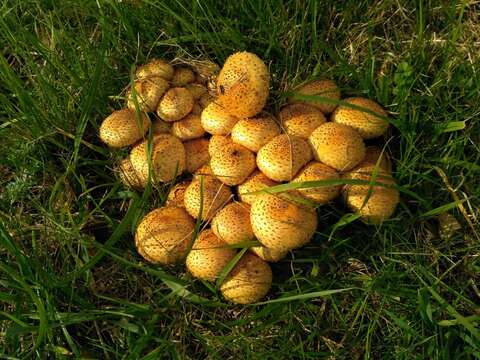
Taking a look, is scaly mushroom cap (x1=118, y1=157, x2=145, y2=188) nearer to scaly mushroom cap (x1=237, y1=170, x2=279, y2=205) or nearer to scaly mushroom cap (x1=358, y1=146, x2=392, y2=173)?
scaly mushroom cap (x1=237, y1=170, x2=279, y2=205)

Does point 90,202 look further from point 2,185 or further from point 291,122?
point 291,122

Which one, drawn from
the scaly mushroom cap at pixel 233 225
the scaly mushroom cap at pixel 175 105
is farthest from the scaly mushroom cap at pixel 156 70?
the scaly mushroom cap at pixel 233 225

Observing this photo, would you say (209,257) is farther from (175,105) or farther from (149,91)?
(149,91)

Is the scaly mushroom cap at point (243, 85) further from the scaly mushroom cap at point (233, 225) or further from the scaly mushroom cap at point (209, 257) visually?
the scaly mushroom cap at point (209, 257)

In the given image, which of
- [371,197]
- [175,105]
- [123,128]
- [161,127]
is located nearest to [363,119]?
[371,197]

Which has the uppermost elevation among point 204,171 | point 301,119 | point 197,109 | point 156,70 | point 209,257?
point 156,70

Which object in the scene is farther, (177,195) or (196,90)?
(196,90)

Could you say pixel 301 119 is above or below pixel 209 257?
above
